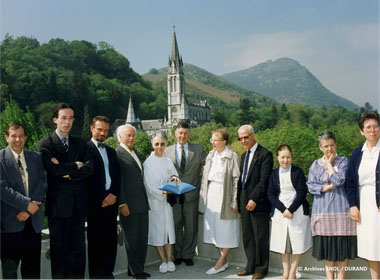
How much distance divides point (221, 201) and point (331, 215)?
1.66 m

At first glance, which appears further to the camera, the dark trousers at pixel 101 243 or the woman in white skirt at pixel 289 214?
the dark trousers at pixel 101 243

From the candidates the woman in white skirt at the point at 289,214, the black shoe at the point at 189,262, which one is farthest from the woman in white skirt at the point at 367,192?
the black shoe at the point at 189,262

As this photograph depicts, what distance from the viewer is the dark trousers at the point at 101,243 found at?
5.19 meters

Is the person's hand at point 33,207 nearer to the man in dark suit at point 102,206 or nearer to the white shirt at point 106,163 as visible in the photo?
the man in dark suit at point 102,206

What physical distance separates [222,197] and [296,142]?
44.7 metres

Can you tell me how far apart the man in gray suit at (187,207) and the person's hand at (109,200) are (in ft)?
3.75

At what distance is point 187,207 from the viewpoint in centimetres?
604

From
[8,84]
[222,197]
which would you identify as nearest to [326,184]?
[222,197]

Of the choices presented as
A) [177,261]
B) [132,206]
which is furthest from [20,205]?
[177,261]

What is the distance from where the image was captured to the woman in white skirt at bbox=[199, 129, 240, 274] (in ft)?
18.4

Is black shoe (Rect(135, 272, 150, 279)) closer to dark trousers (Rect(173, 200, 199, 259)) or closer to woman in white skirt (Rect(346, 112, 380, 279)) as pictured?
dark trousers (Rect(173, 200, 199, 259))

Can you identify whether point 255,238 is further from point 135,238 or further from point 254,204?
point 135,238

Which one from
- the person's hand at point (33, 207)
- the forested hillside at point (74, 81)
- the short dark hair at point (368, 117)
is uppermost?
the forested hillside at point (74, 81)

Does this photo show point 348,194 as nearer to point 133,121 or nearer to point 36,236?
point 36,236
